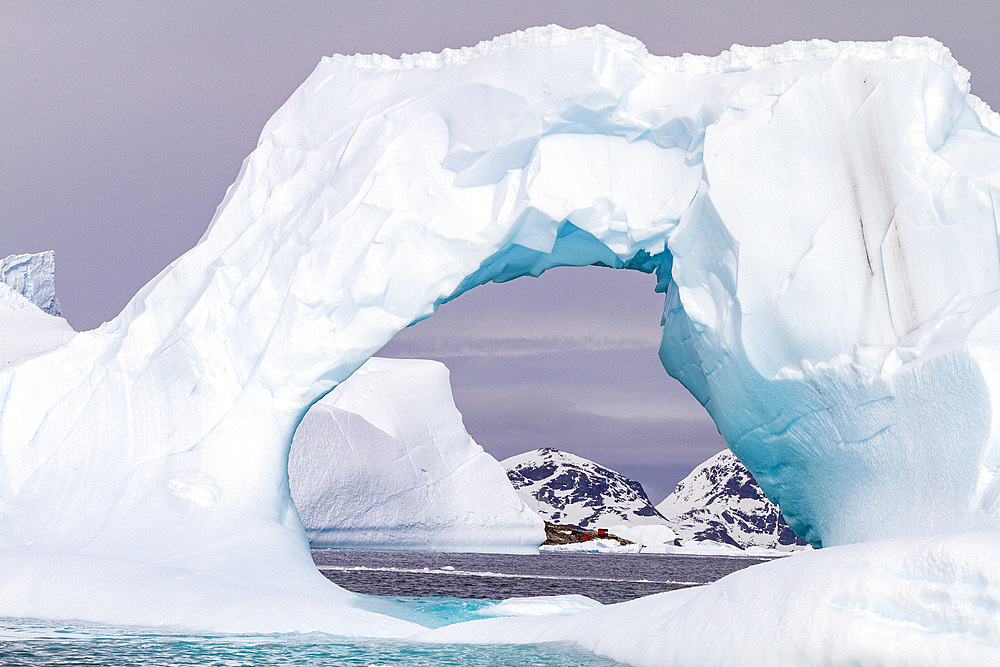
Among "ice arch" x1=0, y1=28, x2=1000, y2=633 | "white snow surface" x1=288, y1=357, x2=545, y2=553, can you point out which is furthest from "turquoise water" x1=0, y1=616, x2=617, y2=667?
"white snow surface" x1=288, y1=357, x2=545, y2=553

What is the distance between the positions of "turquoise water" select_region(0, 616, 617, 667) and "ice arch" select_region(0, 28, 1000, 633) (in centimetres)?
279

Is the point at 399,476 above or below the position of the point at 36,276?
below

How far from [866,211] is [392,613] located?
23.6ft

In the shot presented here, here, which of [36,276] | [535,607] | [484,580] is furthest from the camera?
[36,276]

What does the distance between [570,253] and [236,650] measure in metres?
8.43

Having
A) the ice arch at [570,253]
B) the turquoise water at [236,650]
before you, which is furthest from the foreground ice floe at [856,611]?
the ice arch at [570,253]

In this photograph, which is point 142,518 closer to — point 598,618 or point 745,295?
point 598,618

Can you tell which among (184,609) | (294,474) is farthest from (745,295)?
(294,474)

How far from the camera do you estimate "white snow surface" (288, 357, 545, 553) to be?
31938 mm

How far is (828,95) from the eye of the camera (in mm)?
13297

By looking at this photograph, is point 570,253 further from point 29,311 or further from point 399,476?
point 399,476

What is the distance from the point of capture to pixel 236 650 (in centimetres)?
834

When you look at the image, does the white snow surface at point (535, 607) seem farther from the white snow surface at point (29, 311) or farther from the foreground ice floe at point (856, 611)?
the white snow surface at point (29, 311)

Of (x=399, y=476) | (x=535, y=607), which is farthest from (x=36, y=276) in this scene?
(x=535, y=607)
